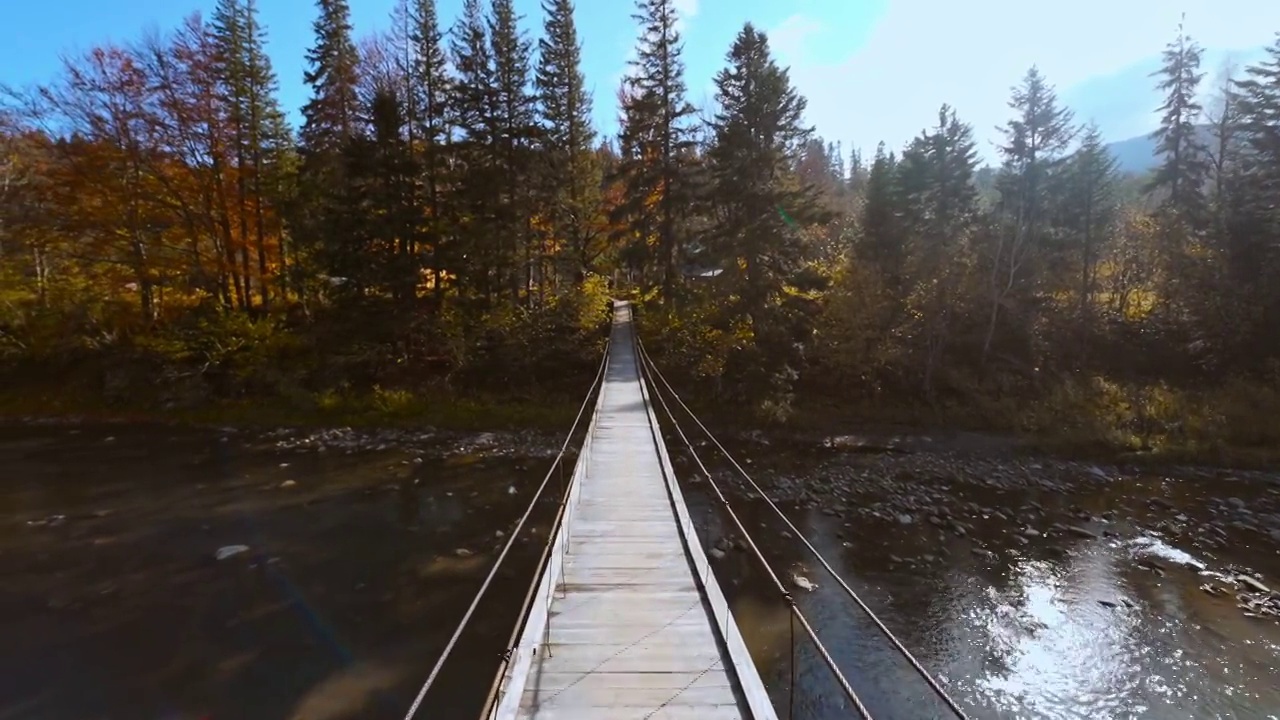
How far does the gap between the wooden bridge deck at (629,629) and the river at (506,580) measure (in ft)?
4.17

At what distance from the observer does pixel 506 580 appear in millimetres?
8555

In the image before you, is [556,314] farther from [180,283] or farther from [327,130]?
[180,283]

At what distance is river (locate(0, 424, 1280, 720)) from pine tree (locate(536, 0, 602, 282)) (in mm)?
10276

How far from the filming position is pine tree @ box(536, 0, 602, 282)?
67.9 feet

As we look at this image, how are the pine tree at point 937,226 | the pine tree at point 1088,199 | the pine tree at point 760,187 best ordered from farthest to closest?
the pine tree at point 1088,199, the pine tree at point 937,226, the pine tree at point 760,187

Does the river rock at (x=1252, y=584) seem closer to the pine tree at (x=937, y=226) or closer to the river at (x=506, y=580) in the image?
the river at (x=506, y=580)

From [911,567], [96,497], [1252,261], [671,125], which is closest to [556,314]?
[671,125]

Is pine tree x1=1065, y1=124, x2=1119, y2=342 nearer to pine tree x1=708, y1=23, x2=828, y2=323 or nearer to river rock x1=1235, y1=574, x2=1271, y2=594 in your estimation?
pine tree x1=708, y1=23, x2=828, y2=323

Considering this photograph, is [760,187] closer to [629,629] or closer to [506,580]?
[506,580]

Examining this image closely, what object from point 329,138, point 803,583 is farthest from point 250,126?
point 803,583

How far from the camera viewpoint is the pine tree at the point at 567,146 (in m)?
20.7

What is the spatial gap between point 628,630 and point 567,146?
2093 cm

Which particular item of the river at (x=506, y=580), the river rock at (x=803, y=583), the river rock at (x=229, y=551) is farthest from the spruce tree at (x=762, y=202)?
the river rock at (x=229, y=551)

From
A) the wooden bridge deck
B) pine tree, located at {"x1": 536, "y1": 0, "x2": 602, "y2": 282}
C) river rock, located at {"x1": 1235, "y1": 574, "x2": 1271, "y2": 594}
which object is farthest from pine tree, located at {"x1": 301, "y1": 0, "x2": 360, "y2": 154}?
river rock, located at {"x1": 1235, "y1": 574, "x2": 1271, "y2": 594}
